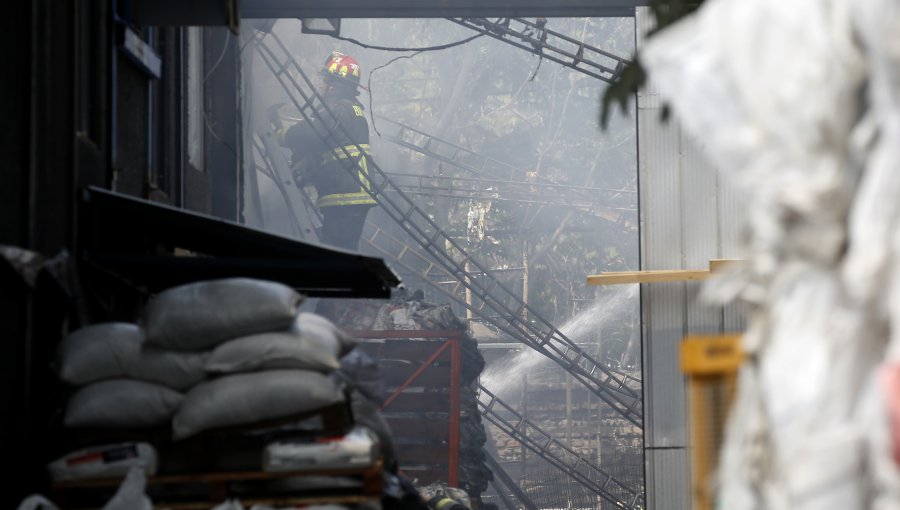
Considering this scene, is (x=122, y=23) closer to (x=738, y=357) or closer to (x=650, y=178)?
(x=650, y=178)

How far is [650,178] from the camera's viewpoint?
10.2 meters

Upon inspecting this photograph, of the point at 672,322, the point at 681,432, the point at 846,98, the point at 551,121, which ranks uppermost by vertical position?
the point at 551,121

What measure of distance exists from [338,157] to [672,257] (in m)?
11.9

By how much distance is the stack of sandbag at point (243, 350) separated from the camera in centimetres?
526

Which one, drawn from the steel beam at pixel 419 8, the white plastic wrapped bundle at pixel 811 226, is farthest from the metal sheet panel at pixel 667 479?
the white plastic wrapped bundle at pixel 811 226

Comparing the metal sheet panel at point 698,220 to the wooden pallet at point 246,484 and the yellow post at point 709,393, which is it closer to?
the wooden pallet at point 246,484

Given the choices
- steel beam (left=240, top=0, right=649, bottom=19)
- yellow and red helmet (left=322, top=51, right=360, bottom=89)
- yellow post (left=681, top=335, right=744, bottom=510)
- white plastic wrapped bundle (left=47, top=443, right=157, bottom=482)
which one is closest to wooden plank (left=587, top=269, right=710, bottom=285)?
steel beam (left=240, top=0, right=649, bottom=19)

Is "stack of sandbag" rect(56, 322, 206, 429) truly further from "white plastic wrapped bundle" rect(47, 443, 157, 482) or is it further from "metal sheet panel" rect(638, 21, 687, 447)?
"metal sheet panel" rect(638, 21, 687, 447)

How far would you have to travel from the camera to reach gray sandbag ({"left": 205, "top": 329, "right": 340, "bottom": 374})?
17.6ft

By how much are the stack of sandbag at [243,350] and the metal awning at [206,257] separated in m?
1.11

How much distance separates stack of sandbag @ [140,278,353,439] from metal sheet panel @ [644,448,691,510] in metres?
4.89

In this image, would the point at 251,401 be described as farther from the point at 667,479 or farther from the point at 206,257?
the point at 667,479

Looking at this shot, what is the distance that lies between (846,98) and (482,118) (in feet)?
130

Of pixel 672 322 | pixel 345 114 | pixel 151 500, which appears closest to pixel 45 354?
pixel 151 500
